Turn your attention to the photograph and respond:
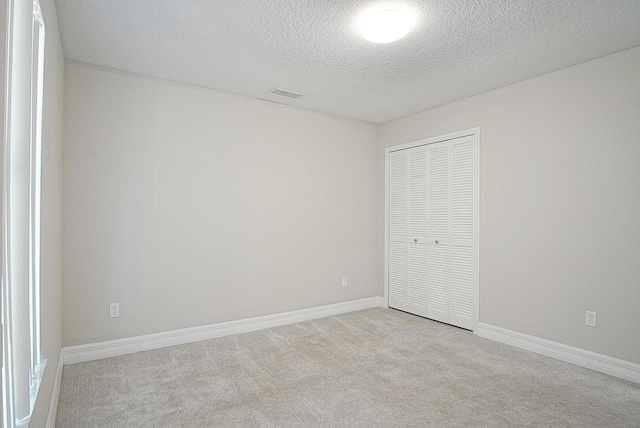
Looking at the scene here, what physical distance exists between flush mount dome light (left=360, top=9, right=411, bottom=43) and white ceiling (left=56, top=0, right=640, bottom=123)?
0.26 ft

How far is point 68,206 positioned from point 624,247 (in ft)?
14.6

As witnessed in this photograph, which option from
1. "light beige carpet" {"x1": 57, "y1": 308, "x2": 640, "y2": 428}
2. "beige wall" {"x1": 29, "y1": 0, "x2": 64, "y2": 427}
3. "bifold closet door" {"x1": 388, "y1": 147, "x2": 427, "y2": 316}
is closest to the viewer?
"beige wall" {"x1": 29, "y1": 0, "x2": 64, "y2": 427}

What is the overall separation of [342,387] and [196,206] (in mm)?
2159

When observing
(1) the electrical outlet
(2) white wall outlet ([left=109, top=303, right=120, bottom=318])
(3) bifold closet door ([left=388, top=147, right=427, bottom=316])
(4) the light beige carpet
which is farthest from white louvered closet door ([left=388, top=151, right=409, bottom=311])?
(2) white wall outlet ([left=109, top=303, right=120, bottom=318])

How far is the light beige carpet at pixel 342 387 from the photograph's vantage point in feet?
→ 7.15

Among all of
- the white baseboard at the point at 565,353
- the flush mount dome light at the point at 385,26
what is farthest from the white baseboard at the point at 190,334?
the flush mount dome light at the point at 385,26

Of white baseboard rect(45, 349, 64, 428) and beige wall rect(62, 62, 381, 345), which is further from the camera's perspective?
beige wall rect(62, 62, 381, 345)

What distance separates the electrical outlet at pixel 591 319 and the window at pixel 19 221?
3.67 metres

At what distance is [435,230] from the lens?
4215 millimetres

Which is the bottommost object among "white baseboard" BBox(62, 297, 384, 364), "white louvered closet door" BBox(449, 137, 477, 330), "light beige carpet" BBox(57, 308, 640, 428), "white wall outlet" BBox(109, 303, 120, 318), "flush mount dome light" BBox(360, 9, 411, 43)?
"light beige carpet" BBox(57, 308, 640, 428)

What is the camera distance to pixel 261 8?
2258 mm

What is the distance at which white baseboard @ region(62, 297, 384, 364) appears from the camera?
2.98 m

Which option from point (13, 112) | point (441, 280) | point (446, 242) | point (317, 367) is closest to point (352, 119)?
point (446, 242)

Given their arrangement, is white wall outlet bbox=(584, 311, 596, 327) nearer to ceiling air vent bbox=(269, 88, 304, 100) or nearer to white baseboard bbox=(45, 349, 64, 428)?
ceiling air vent bbox=(269, 88, 304, 100)
